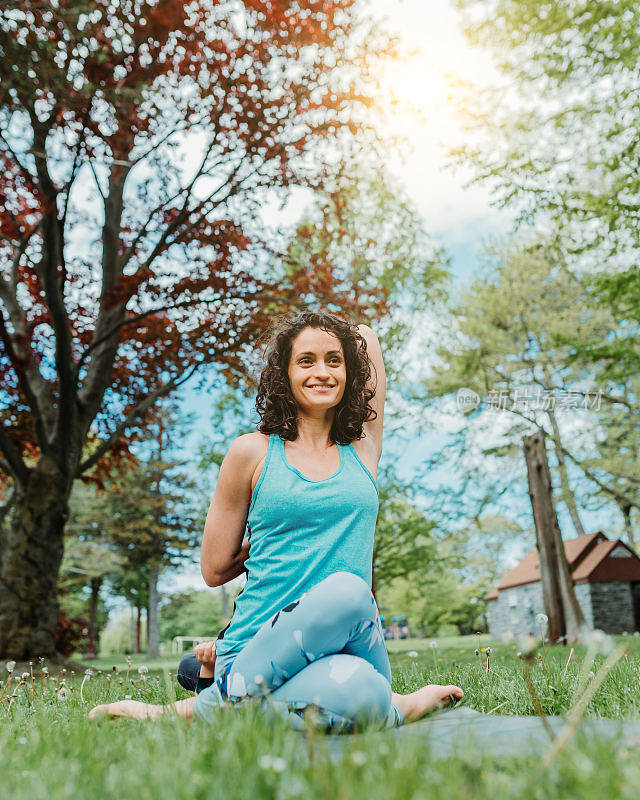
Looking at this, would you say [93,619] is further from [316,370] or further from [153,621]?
[316,370]

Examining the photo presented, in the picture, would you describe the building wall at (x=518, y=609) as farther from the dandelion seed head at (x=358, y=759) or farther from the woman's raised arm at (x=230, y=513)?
the dandelion seed head at (x=358, y=759)

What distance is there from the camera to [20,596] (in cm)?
709

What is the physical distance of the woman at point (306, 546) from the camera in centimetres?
194

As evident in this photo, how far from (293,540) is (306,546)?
5 cm

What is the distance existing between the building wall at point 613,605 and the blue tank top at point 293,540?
63.8 ft

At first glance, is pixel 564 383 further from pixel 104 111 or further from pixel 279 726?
pixel 279 726

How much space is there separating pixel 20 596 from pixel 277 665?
606cm

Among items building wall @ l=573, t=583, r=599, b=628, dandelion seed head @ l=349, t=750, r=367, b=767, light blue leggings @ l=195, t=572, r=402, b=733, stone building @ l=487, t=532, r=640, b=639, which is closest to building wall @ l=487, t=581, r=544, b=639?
building wall @ l=573, t=583, r=599, b=628

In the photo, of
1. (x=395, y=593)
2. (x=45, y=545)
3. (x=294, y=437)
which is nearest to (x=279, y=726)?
Result: (x=294, y=437)

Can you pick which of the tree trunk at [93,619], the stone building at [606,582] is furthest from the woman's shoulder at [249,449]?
the tree trunk at [93,619]

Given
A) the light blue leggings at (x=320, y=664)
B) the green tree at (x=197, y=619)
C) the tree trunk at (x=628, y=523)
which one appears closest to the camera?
the light blue leggings at (x=320, y=664)

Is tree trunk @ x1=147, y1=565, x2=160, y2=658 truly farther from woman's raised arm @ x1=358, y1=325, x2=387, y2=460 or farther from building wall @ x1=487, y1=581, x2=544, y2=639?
woman's raised arm @ x1=358, y1=325, x2=387, y2=460

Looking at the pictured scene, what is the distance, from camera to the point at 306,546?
2260 millimetres

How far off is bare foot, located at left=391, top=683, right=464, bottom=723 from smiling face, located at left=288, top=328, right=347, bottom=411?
1.05m
